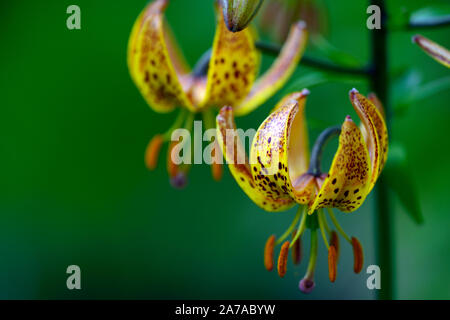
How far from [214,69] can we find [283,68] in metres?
0.16

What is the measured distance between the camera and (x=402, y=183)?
120 centimetres

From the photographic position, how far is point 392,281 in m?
1.25

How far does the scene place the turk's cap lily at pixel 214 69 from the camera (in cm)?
116

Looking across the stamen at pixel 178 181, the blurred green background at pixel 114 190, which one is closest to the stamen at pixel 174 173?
the stamen at pixel 178 181

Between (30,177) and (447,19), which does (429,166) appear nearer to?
(447,19)

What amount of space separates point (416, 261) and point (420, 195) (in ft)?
1.00

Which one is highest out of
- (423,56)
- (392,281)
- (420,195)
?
(423,56)

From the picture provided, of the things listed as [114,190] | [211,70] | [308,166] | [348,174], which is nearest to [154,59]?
[211,70]

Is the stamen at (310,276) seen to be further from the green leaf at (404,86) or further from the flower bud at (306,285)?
the green leaf at (404,86)

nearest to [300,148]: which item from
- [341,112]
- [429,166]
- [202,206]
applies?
[429,166]

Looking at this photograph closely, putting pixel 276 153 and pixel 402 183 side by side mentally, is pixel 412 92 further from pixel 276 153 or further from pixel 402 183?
pixel 276 153

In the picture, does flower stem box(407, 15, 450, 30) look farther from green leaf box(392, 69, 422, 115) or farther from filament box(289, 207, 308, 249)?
filament box(289, 207, 308, 249)

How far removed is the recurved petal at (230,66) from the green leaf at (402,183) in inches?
12.7

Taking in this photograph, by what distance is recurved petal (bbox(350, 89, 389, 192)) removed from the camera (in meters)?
0.93
